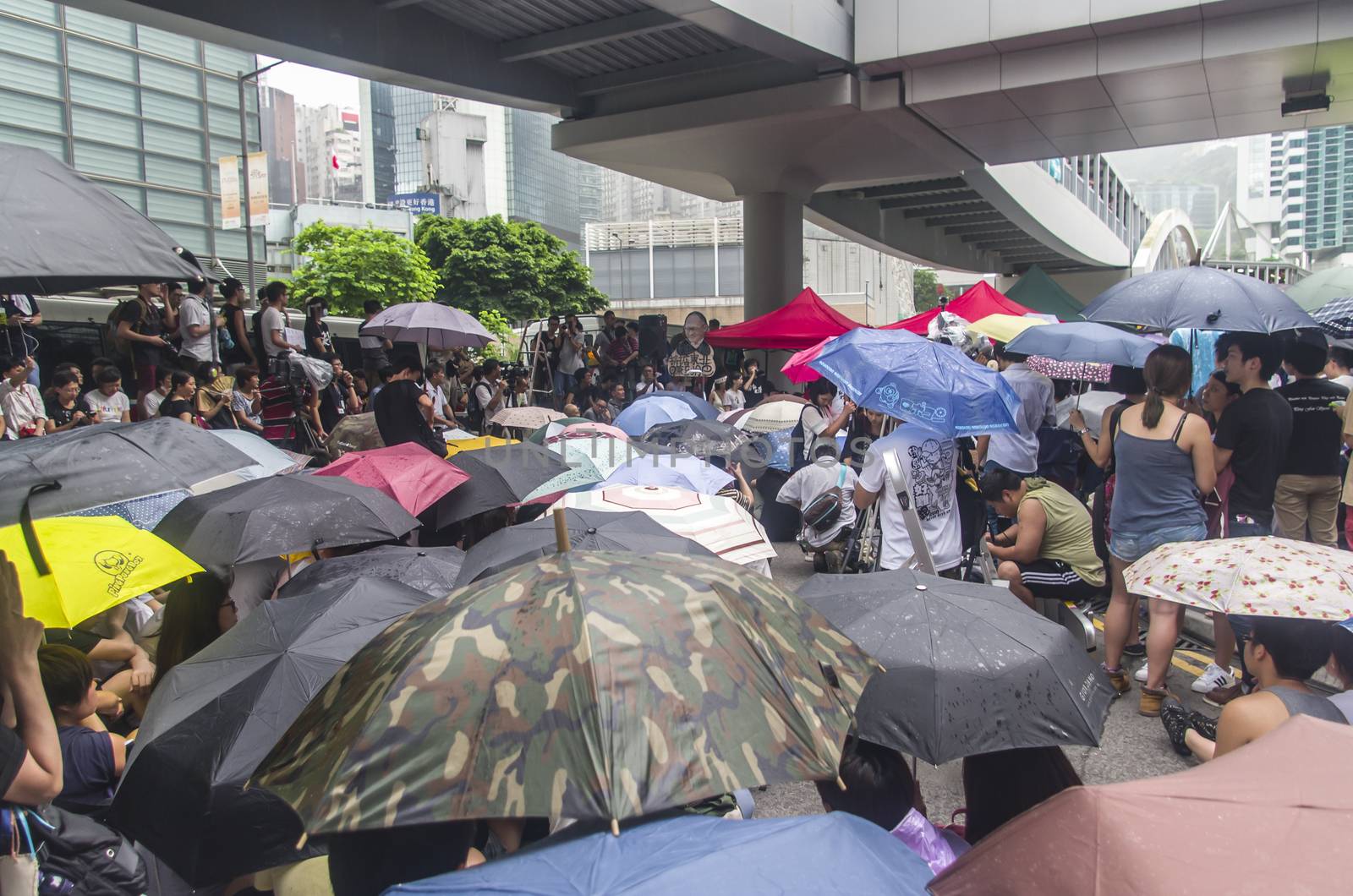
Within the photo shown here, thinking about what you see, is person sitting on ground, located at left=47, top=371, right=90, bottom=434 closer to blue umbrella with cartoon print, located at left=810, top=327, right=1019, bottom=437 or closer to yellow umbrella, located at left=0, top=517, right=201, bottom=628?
yellow umbrella, located at left=0, top=517, right=201, bottom=628

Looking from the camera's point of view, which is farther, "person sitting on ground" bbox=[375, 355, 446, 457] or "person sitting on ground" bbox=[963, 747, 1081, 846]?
"person sitting on ground" bbox=[375, 355, 446, 457]

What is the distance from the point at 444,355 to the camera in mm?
15250

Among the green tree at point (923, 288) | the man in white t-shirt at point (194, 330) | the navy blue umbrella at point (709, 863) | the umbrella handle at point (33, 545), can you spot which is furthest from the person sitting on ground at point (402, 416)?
the green tree at point (923, 288)

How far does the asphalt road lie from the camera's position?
4.43 meters

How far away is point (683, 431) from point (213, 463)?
16.5 ft

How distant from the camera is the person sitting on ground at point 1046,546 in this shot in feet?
17.9

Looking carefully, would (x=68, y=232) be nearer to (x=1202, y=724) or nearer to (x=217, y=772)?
(x=217, y=772)

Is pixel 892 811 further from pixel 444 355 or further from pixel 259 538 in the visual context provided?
pixel 444 355

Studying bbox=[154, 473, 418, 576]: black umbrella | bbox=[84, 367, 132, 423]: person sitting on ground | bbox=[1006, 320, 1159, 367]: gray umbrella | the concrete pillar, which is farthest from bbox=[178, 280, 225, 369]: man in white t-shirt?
the concrete pillar

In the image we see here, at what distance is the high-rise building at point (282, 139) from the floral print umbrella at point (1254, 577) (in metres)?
142

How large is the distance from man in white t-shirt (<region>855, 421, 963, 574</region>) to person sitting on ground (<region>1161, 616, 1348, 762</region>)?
5.42 ft

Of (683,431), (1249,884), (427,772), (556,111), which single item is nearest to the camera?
(1249,884)

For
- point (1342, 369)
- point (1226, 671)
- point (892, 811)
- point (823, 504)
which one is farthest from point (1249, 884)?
point (1342, 369)

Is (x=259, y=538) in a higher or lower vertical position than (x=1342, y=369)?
lower
